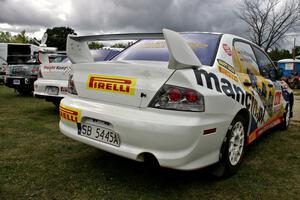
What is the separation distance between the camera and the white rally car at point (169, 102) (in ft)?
7.75

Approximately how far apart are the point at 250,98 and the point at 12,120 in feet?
14.0

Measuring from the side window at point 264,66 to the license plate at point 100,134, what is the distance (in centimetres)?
231

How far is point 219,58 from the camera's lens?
2902 millimetres

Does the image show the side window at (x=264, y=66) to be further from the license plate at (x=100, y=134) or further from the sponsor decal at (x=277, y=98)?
the license plate at (x=100, y=134)

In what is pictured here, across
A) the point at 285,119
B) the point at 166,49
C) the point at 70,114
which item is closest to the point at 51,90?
the point at 70,114

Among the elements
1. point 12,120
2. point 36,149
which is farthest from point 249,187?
point 12,120

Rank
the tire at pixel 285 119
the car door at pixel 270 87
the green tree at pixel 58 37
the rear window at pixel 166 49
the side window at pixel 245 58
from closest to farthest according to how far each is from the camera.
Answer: the rear window at pixel 166 49 < the side window at pixel 245 58 < the car door at pixel 270 87 < the tire at pixel 285 119 < the green tree at pixel 58 37

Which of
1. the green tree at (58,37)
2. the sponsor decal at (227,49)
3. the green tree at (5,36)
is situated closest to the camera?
the sponsor decal at (227,49)

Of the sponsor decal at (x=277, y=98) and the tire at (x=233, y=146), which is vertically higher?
the sponsor decal at (x=277, y=98)

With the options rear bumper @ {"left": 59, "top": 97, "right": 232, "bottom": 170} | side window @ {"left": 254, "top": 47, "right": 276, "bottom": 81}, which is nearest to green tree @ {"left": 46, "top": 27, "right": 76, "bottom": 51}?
side window @ {"left": 254, "top": 47, "right": 276, "bottom": 81}

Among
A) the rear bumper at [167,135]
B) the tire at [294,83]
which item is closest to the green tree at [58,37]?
the tire at [294,83]

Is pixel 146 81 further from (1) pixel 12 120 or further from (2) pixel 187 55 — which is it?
(1) pixel 12 120

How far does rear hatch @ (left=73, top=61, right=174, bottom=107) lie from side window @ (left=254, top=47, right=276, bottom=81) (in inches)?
70.7

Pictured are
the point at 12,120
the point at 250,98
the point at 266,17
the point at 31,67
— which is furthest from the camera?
the point at 266,17
